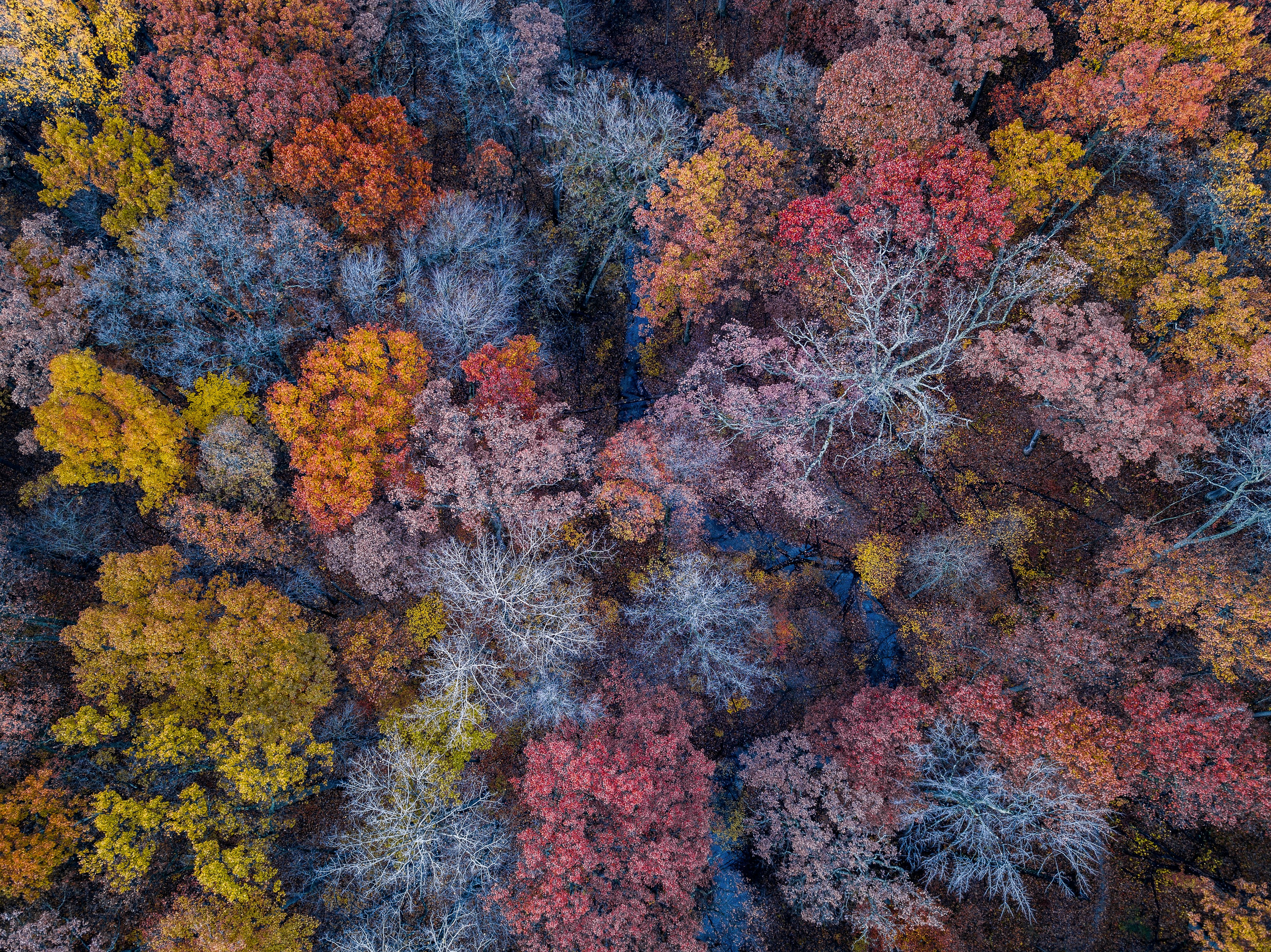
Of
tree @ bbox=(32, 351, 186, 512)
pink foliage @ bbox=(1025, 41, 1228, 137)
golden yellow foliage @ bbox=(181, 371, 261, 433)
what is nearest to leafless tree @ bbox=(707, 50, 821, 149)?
pink foliage @ bbox=(1025, 41, 1228, 137)

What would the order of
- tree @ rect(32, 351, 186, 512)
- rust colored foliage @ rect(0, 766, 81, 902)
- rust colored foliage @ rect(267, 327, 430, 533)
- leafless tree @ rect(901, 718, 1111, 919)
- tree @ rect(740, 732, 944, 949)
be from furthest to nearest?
tree @ rect(740, 732, 944, 949), rust colored foliage @ rect(267, 327, 430, 533), leafless tree @ rect(901, 718, 1111, 919), tree @ rect(32, 351, 186, 512), rust colored foliage @ rect(0, 766, 81, 902)

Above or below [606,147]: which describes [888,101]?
above

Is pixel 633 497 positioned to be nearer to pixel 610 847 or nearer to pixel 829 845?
pixel 610 847

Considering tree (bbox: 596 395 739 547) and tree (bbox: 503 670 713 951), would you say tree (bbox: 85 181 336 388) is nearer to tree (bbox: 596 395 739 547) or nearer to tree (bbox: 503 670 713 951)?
tree (bbox: 596 395 739 547)

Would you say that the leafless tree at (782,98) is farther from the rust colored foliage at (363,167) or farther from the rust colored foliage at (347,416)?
the rust colored foliage at (347,416)

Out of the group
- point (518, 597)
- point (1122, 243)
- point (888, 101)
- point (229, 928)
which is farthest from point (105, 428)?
point (1122, 243)

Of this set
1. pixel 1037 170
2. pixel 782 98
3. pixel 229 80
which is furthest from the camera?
pixel 782 98
